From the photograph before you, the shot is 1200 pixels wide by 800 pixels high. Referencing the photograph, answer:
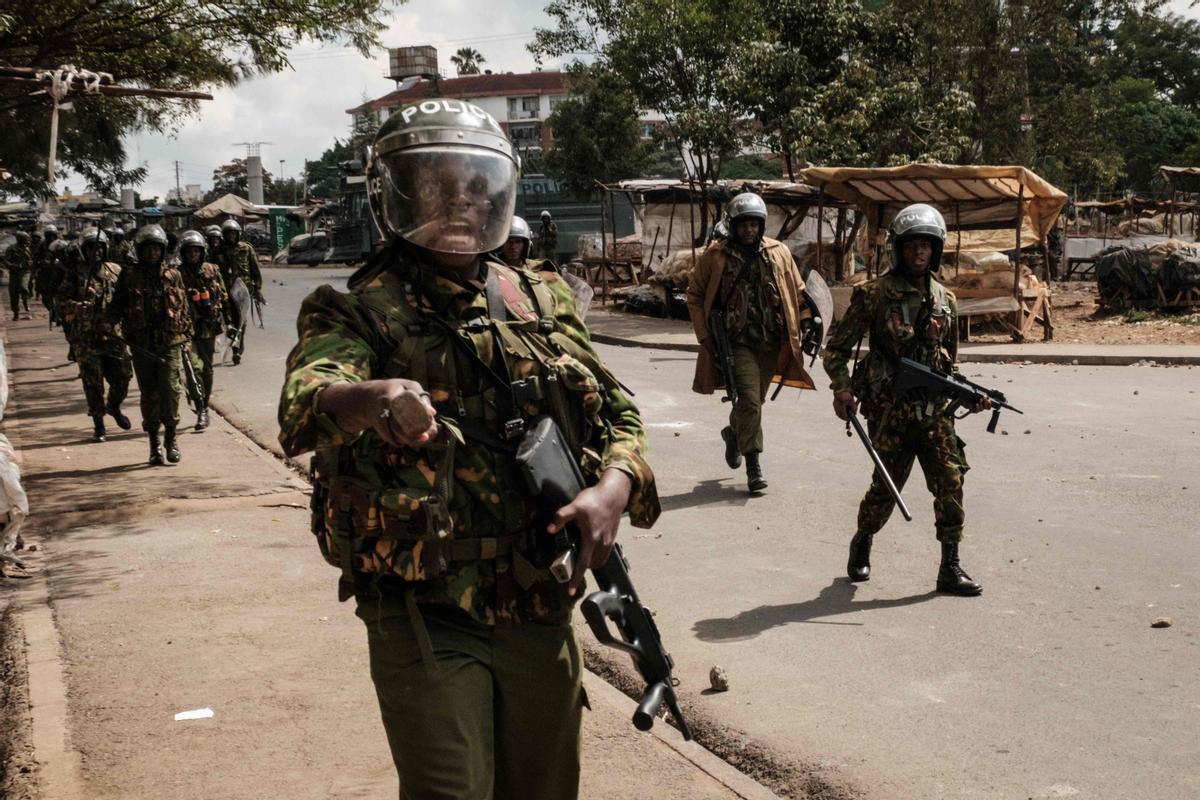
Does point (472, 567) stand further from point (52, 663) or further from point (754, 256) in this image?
point (754, 256)

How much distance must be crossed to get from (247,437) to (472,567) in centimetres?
931

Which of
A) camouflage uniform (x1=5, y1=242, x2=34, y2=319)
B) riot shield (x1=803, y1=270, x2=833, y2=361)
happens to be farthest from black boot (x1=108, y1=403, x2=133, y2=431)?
camouflage uniform (x1=5, y1=242, x2=34, y2=319)

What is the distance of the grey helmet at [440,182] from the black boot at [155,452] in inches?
314

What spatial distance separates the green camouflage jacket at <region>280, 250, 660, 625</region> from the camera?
2322mm

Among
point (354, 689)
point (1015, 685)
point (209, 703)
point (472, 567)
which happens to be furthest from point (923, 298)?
point (472, 567)

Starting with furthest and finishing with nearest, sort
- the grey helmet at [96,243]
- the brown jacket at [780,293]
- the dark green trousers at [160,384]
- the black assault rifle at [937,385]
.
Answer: the grey helmet at [96,243]
the dark green trousers at [160,384]
the brown jacket at [780,293]
the black assault rifle at [937,385]

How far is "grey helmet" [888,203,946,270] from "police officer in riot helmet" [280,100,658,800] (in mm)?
3470

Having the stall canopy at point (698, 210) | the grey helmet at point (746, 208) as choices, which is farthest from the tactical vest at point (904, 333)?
the stall canopy at point (698, 210)

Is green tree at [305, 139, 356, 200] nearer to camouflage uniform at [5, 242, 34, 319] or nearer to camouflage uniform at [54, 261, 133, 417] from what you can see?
camouflage uniform at [5, 242, 34, 319]

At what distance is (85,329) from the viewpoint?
449 inches

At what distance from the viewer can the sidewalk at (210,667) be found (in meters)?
3.93

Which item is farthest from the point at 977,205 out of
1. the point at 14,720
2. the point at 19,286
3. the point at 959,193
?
the point at 19,286

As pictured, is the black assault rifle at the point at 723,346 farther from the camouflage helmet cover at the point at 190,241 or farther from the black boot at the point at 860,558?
the camouflage helmet cover at the point at 190,241

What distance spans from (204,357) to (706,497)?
575 cm
